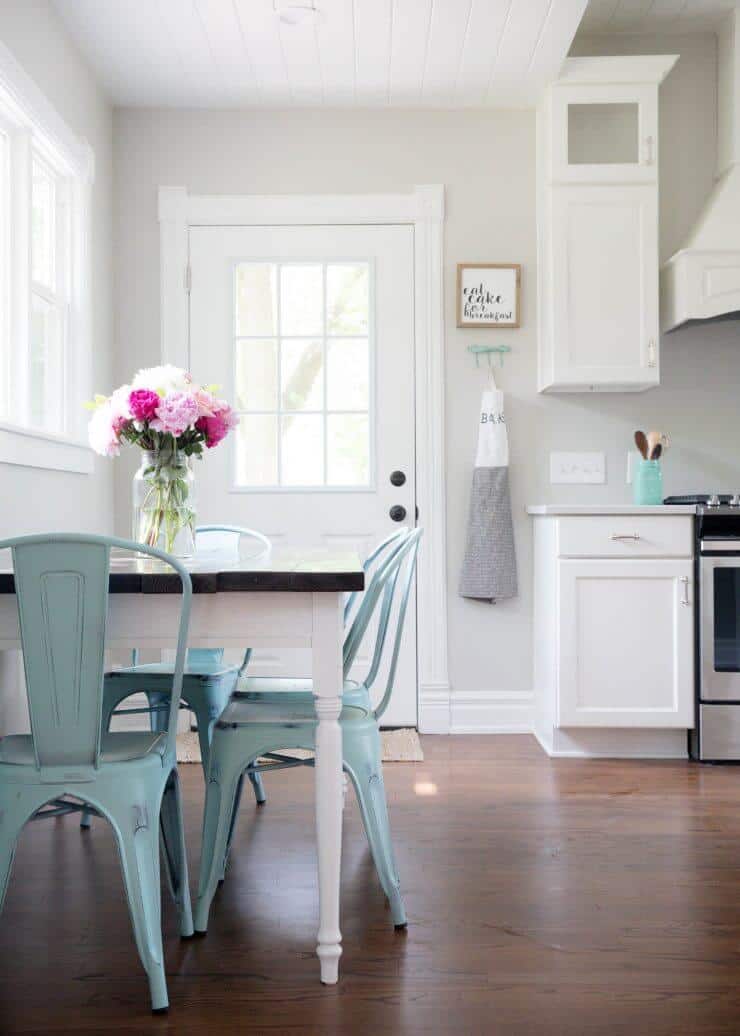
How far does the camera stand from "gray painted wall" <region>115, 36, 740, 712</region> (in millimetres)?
3775

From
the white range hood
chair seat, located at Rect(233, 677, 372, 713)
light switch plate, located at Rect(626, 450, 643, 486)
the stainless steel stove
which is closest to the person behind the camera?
chair seat, located at Rect(233, 677, 372, 713)

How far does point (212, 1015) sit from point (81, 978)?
294mm

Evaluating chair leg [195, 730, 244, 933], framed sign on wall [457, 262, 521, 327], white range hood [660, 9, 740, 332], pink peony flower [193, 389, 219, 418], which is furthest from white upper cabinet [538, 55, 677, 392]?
chair leg [195, 730, 244, 933]

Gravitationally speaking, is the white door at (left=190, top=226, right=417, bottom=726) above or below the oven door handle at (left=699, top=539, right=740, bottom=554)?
above

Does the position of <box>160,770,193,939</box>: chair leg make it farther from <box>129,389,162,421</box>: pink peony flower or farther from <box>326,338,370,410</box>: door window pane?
<box>326,338,370,410</box>: door window pane

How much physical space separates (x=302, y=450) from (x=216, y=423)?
1.56 metres

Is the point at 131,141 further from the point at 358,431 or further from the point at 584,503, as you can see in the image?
the point at 584,503

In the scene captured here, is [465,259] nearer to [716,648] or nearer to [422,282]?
[422,282]

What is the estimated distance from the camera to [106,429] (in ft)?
7.31

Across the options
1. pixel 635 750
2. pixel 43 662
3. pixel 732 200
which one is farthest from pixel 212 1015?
pixel 732 200

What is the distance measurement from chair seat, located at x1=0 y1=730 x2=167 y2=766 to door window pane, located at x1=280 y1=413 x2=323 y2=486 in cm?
209

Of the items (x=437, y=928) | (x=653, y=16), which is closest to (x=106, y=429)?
(x=437, y=928)

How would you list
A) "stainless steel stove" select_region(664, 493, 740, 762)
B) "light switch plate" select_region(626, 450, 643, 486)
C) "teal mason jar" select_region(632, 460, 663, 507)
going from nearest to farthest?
1. "stainless steel stove" select_region(664, 493, 740, 762)
2. "teal mason jar" select_region(632, 460, 663, 507)
3. "light switch plate" select_region(626, 450, 643, 486)

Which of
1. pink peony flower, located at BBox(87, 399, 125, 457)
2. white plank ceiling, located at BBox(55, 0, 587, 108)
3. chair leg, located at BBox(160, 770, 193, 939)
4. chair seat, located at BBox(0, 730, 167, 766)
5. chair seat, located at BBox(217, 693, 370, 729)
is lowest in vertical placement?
chair leg, located at BBox(160, 770, 193, 939)
